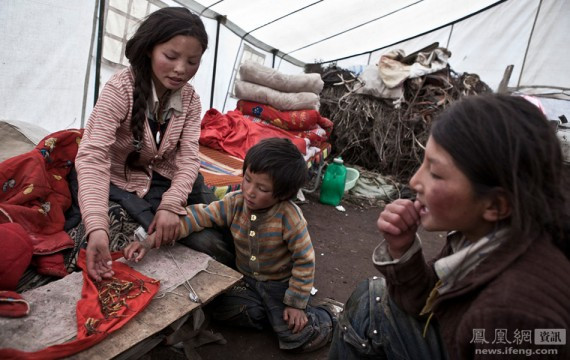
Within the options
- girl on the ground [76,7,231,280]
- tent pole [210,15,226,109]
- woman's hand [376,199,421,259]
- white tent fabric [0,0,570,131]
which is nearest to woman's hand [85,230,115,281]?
girl on the ground [76,7,231,280]

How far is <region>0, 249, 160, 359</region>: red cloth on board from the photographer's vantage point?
0.91 metres

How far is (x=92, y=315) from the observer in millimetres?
1095

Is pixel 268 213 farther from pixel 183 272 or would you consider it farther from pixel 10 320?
pixel 10 320

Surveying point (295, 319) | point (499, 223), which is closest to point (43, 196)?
point (295, 319)

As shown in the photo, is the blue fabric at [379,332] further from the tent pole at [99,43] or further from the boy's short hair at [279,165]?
the tent pole at [99,43]

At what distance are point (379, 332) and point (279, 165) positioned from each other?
2.59 feet

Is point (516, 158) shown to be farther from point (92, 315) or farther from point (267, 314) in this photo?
point (267, 314)

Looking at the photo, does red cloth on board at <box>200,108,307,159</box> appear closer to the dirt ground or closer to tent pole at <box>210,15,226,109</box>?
tent pole at <box>210,15,226,109</box>

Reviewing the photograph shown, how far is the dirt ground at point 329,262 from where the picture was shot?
173 cm

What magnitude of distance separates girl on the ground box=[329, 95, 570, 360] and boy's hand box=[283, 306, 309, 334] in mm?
894

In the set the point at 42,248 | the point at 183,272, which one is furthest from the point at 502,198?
the point at 42,248

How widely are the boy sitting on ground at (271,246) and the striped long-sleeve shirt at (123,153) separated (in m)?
0.21

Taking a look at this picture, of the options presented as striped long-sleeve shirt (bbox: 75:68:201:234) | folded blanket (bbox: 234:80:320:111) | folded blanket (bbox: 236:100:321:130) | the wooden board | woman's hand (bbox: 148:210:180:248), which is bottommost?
the wooden board

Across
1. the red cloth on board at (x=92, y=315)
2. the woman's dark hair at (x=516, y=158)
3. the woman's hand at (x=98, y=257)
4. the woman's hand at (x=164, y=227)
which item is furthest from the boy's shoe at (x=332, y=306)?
the woman's dark hair at (x=516, y=158)
